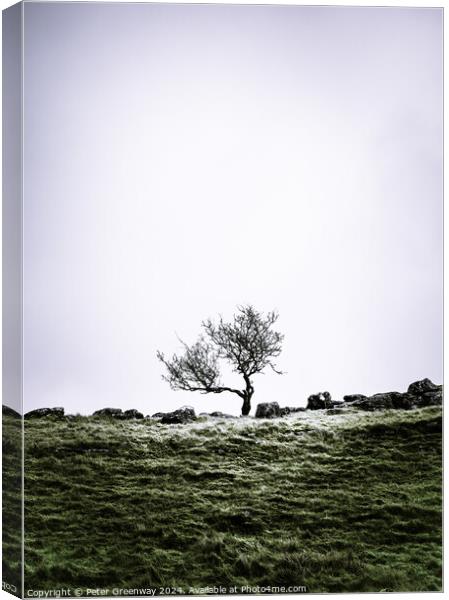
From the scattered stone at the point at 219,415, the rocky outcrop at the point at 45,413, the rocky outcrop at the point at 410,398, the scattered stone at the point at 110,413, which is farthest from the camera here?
the rocky outcrop at the point at 410,398

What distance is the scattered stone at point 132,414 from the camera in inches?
238

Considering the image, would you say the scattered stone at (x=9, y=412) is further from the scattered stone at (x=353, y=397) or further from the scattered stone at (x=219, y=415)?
the scattered stone at (x=353, y=397)

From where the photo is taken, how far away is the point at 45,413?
594cm

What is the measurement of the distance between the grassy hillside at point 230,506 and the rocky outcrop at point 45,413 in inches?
2.5

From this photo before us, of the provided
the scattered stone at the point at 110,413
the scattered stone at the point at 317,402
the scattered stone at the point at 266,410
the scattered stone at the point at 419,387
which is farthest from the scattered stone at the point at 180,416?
the scattered stone at the point at 419,387

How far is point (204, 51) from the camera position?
6.22 metres

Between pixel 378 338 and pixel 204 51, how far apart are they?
96.9 inches

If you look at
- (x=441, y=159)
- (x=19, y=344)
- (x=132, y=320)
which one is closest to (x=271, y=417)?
(x=132, y=320)

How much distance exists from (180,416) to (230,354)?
57 cm

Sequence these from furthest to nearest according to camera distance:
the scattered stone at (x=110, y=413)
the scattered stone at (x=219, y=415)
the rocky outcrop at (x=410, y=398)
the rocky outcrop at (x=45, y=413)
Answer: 1. the rocky outcrop at (x=410, y=398)
2. the scattered stone at (x=219, y=415)
3. the scattered stone at (x=110, y=413)
4. the rocky outcrop at (x=45, y=413)

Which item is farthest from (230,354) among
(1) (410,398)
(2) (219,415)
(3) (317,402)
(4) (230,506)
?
(1) (410,398)

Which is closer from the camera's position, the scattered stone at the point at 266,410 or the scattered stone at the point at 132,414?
the scattered stone at the point at 132,414

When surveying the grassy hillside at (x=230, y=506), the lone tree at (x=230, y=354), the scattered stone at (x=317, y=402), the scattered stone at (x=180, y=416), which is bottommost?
the grassy hillside at (x=230, y=506)

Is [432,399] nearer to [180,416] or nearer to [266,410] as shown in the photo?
[266,410]
